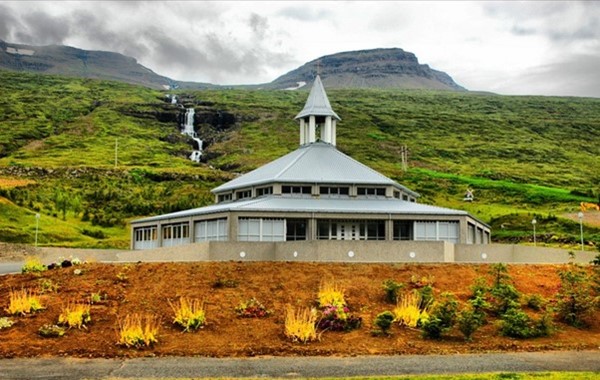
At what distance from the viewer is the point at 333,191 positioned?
55.2m

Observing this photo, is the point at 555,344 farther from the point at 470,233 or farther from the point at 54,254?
the point at 54,254

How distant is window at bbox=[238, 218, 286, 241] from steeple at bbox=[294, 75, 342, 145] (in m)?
15.8

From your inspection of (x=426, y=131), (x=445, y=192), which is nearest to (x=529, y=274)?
(x=445, y=192)

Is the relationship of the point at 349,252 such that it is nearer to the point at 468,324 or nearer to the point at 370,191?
the point at 468,324

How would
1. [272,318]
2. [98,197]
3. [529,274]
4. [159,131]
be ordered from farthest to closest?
[159,131], [98,197], [529,274], [272,318]

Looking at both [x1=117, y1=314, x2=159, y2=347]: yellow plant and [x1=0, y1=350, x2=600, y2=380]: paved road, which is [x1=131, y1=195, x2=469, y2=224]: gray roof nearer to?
[x1=117, y1=314, x2=159, y2=347]: yellow plant

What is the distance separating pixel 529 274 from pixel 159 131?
492ft

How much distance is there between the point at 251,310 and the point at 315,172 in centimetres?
2879

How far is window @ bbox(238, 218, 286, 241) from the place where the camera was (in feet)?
160

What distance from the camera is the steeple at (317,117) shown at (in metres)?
62.9

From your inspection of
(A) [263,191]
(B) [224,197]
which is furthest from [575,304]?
(B) [224,197]

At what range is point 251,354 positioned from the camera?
78.4 feet

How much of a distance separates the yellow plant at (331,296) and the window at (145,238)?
29631mm

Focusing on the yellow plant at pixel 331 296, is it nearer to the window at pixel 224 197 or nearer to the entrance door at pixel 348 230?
the entrance door at pixel 348 230
